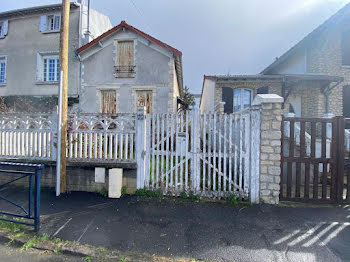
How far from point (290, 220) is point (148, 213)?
8.17 feet

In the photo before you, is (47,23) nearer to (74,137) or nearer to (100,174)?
(74,137)

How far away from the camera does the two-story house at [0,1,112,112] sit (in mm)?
11805

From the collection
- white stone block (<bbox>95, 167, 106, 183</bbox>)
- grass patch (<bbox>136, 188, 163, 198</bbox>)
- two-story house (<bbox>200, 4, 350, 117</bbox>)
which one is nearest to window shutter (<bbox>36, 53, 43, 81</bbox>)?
two-story house (<bbox>200, 4, 350, 117</bbox>)

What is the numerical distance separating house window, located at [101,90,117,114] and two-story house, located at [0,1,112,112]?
7.69 ft

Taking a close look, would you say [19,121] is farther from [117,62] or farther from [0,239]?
[117,62]

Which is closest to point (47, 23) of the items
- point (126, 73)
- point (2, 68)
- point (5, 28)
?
point (5, 28)

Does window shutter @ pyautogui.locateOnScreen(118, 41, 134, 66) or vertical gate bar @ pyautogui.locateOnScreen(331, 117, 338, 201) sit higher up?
window shutter @ pyautogui.locateOnScreen(118, 41, 134, 66)

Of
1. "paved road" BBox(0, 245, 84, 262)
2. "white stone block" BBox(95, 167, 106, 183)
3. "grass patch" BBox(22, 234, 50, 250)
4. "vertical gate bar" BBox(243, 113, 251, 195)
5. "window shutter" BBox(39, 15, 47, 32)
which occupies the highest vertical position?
"window shutter" BBox(39, 15, 47, 32)

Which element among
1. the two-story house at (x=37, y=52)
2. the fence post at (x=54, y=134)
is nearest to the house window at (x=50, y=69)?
the two-story house at (x=37, y=52)

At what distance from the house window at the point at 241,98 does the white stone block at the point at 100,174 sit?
26.9 feet

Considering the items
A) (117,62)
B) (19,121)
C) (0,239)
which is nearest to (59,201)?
(0,239)

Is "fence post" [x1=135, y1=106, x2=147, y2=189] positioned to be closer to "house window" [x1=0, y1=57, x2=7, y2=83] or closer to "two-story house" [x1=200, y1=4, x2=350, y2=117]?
"two-story house" [x1=200, y1=4, x2=350, y2=117]

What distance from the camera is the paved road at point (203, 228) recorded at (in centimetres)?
252

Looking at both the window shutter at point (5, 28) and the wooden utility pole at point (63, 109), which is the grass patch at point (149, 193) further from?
the window shutter at point (5, 28)
